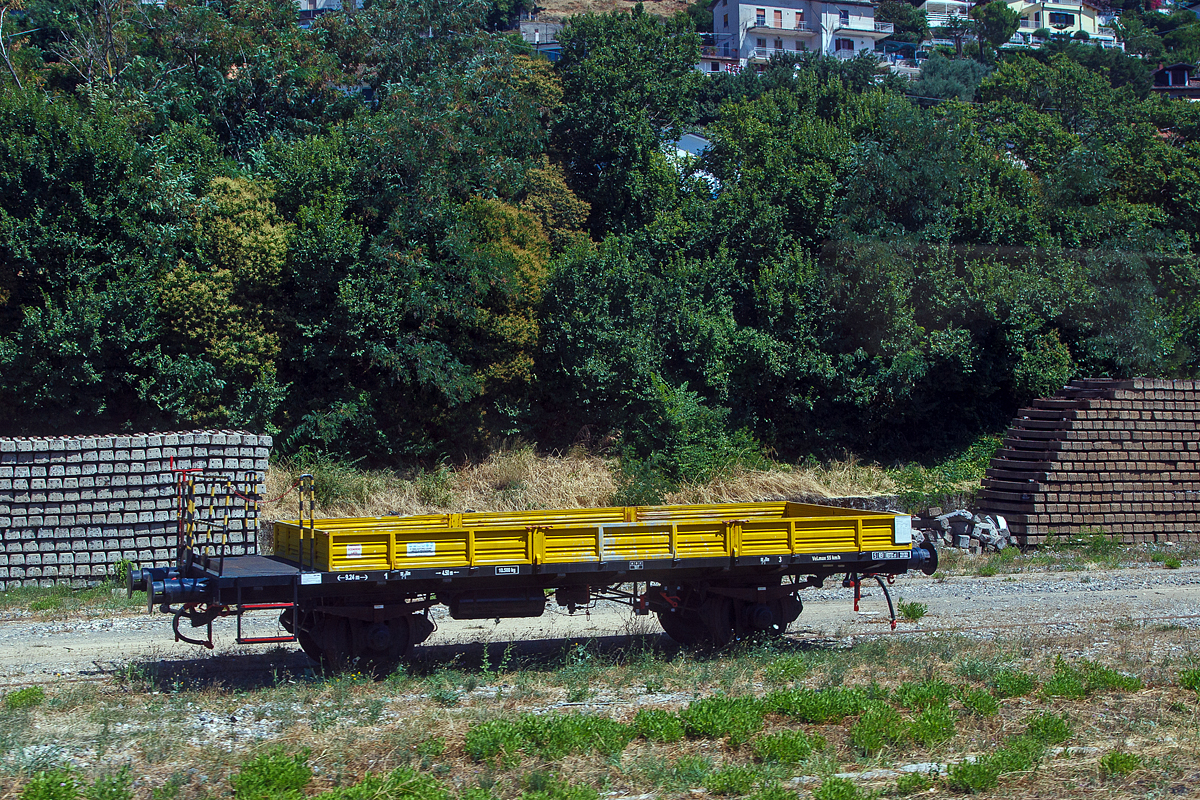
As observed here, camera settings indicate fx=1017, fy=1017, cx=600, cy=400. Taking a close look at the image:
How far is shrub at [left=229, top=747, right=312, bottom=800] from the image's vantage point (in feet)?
21.0

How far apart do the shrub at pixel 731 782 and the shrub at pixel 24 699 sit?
5942mm

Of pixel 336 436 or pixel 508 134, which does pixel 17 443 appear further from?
pixel 508 134

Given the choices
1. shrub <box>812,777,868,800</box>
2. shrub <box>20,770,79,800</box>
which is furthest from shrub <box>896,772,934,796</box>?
shrub <box>20,770,79,800</box>

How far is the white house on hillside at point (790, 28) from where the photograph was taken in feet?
315

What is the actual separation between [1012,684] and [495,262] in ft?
50.3

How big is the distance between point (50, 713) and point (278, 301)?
14437 mm

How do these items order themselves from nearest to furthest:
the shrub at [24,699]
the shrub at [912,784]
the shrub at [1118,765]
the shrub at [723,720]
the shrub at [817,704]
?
the shrub at [912,784], the shrub at [1118,765], the shrub at [723,720], the shrub at [817,704], the shrub at [24,699]

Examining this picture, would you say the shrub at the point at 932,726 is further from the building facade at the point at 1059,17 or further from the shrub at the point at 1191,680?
the building facade at the point at 1059,17

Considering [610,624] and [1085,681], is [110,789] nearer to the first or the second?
[610,624]

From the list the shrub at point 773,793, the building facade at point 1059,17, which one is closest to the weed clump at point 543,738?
the shrub at point 773,793

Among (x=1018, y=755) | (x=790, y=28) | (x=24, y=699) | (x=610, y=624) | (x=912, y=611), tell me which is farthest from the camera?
(x=790, y=28)

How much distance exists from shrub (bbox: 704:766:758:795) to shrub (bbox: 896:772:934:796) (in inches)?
36.9

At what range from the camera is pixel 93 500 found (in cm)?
1648

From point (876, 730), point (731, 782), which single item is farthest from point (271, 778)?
point (876, 730)
